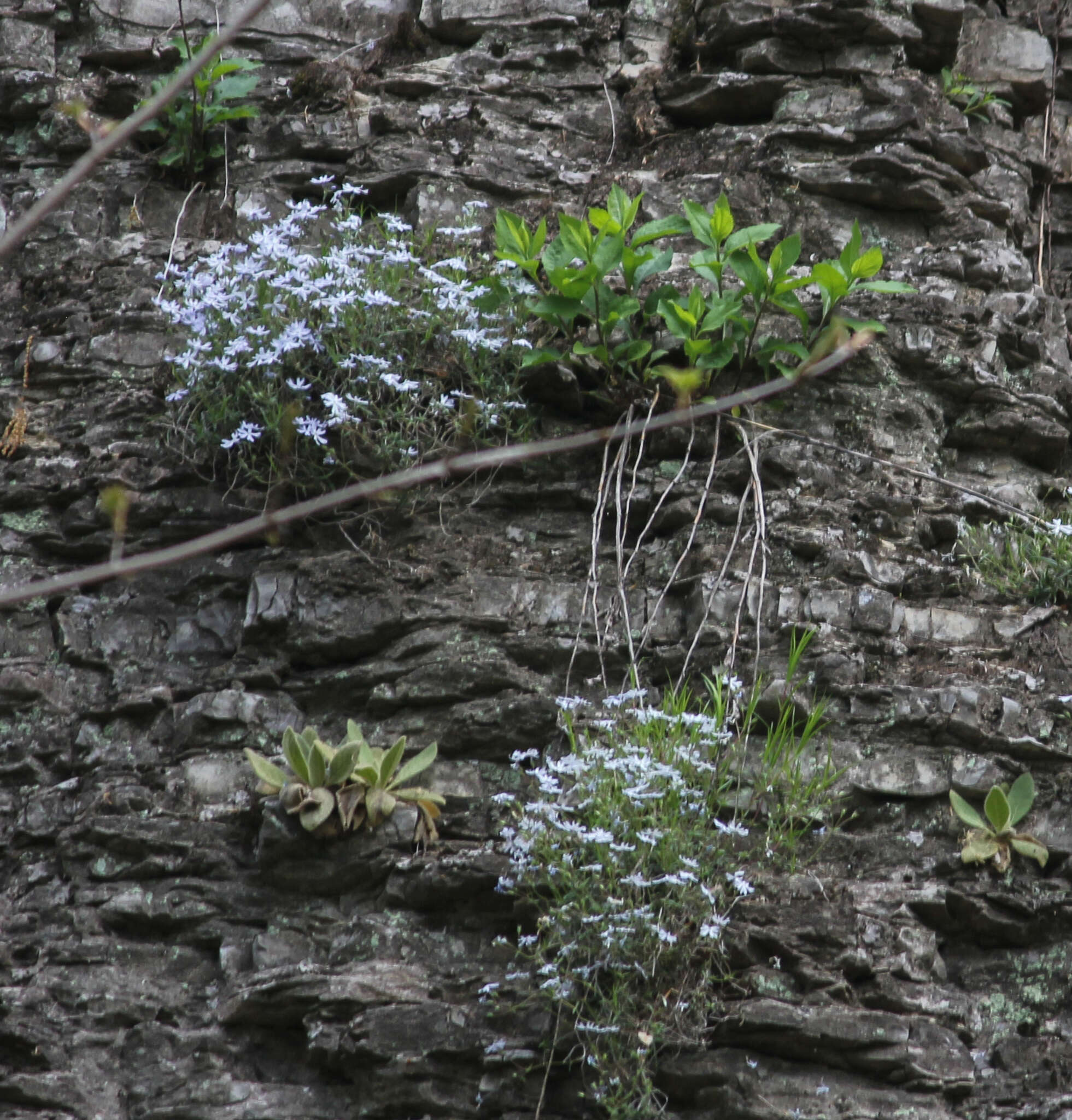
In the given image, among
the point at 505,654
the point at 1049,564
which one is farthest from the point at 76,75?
the point at 1049,564

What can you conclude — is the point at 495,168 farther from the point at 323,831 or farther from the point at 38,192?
the point at 323,831

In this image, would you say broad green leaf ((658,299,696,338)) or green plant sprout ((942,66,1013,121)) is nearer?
broad green leaf ((658,299,696,338))

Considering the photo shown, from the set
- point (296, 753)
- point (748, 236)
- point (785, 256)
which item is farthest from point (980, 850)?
point (748, 236)

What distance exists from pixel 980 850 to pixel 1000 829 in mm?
86

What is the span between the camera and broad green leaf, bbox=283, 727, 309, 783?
3723mm

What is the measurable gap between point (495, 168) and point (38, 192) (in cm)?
188

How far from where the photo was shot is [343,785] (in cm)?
379

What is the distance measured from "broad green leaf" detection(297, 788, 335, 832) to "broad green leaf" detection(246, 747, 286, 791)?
0.10 meters

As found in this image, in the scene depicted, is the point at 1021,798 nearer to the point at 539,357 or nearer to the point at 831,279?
the point at 831,279

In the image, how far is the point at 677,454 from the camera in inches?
183

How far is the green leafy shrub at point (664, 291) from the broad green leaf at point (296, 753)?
1.54 m

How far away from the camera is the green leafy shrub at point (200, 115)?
5.52m

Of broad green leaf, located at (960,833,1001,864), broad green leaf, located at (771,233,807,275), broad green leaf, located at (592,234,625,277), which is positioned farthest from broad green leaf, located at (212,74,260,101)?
broad green leaf, located at (960,833,1001,864)

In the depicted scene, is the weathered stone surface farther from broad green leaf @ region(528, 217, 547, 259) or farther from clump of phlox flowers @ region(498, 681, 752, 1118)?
clump of phlox flowers @ region(498, 681, 752, 1118)
